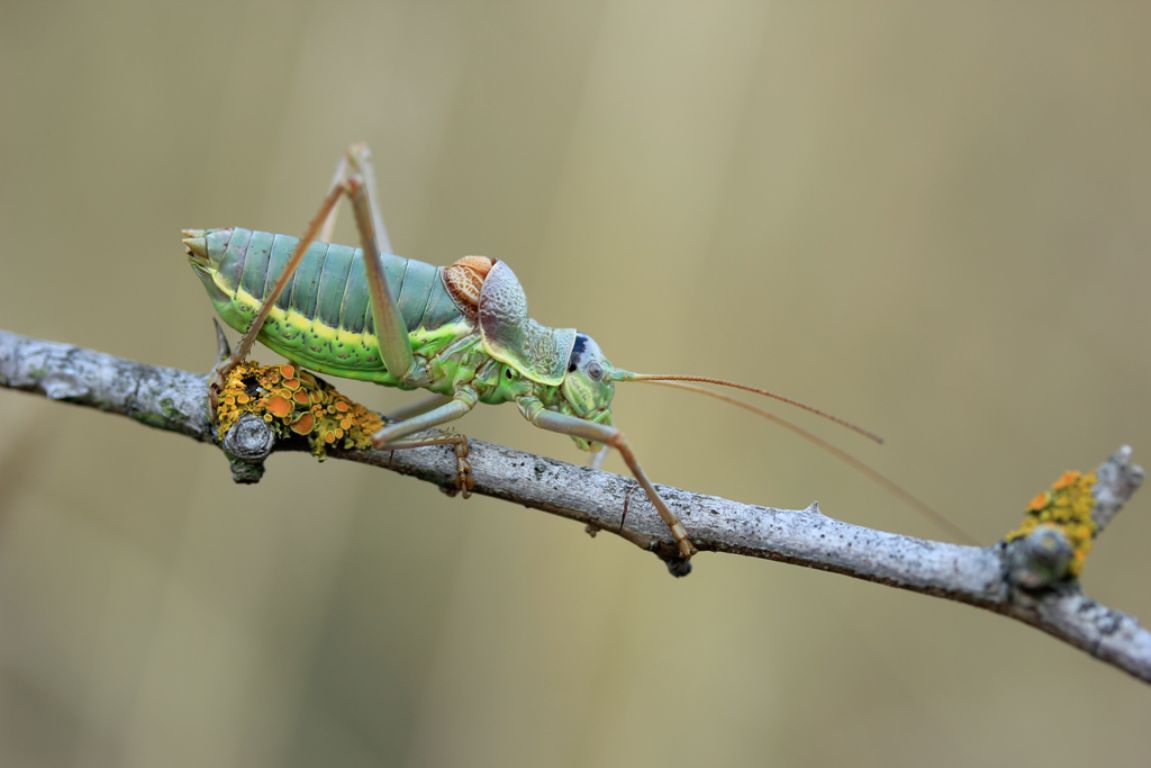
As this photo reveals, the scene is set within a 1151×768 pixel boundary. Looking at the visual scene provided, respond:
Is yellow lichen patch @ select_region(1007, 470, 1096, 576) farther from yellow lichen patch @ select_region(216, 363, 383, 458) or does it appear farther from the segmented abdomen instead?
the segmented abdomen

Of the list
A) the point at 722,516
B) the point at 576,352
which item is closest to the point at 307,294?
the point at 576,352

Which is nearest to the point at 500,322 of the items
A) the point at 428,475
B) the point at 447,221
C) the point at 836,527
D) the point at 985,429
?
the point at 428,475

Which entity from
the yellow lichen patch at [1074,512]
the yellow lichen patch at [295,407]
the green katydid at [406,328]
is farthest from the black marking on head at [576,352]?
the yellow lichen patch at [1074,512]

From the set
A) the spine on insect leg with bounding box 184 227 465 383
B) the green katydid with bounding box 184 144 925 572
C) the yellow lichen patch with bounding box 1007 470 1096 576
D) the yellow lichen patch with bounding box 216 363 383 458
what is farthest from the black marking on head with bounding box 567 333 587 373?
the yellow lichen patch with bounding box 1007 470 1096 576

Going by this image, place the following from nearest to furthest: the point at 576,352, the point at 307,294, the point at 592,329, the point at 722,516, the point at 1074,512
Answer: the point at 1074,512, the point at 722,516, the point at 307,294, the point at 576,352, the point at 592,329

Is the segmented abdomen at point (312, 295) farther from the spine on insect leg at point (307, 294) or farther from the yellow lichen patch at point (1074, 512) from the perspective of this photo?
the yellow lichen patch at point (1074, 512)

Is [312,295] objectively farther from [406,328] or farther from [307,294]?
[406,328]
